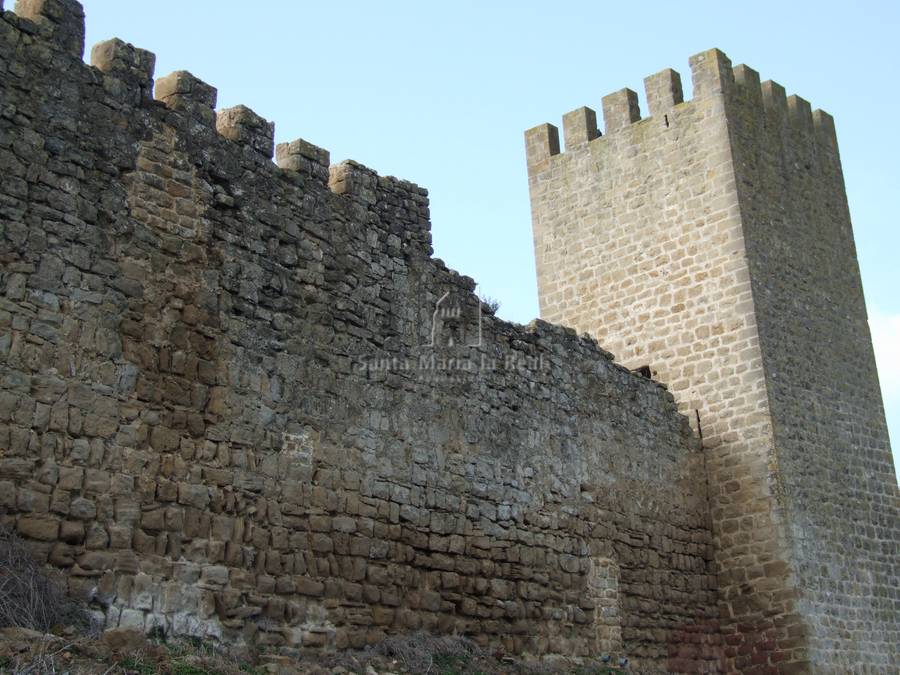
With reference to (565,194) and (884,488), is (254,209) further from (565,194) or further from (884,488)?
(884,488)

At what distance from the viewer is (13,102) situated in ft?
22.9

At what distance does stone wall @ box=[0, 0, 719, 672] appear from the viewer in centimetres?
684

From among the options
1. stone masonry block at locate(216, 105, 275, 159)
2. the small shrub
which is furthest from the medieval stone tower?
the small shrub

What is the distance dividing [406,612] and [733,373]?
5662 millimetres

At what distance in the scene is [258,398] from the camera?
7.98 m

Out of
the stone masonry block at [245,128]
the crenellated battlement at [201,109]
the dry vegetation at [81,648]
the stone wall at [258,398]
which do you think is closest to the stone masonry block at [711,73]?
the stone wall at [258,398]

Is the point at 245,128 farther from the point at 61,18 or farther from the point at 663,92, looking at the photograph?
the point at 663,92

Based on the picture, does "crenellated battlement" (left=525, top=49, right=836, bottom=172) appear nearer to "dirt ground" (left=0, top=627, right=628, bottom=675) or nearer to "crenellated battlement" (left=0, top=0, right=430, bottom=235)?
Result: "crenellated battlement" (left=0, top=0, right=430, bottom=235)

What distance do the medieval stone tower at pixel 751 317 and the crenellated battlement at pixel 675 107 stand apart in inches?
1.0

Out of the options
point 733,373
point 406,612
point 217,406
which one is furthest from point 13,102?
point 733,373

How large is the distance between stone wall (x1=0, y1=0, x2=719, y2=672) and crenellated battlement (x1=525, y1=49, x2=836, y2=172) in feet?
14.6

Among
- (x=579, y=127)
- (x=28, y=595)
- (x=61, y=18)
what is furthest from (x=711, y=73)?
(x=28, y=595)

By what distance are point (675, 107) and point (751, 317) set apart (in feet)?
9.58

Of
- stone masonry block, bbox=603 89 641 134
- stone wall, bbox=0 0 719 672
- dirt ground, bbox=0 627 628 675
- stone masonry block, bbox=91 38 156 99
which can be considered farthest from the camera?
stone masonry block, bbox=603 89 641 134
